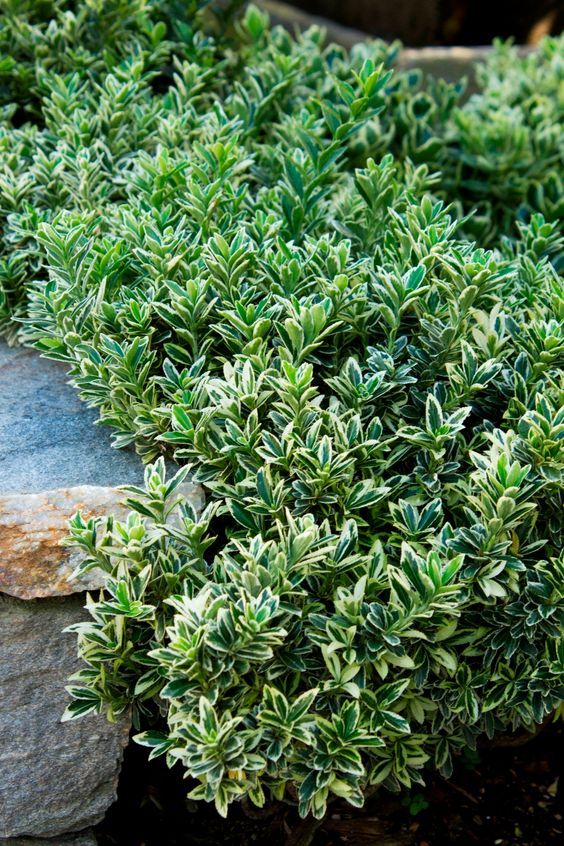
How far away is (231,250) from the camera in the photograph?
239 centimetres

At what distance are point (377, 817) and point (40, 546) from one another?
1373 millimetres

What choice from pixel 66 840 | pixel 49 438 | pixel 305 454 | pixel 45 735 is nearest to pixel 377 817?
pixel 66 840

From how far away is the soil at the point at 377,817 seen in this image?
2.67 meters

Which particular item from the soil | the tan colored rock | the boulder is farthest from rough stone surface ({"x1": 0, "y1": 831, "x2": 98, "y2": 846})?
the tan colored rock

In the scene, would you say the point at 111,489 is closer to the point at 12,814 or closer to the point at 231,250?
the point at 231,250

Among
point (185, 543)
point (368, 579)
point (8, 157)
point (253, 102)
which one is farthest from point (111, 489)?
point (253, 102)

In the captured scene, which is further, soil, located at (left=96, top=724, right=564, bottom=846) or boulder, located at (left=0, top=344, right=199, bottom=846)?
soil, located at (left=96, top=724, right=564, bottom=846)

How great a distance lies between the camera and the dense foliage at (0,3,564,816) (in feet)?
6.40

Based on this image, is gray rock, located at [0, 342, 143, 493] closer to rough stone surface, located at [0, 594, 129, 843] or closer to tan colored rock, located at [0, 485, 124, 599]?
tan colored rock, located at [0, 485, 124, 599]

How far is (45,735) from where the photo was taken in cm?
225

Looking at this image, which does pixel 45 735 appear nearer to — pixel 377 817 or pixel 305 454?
pixel 305 454

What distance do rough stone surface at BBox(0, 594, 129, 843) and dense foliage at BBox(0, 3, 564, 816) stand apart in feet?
0.33

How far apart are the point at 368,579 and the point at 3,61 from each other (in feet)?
7.73

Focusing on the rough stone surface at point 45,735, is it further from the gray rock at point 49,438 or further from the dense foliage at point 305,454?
the gray rock at point 49,438
